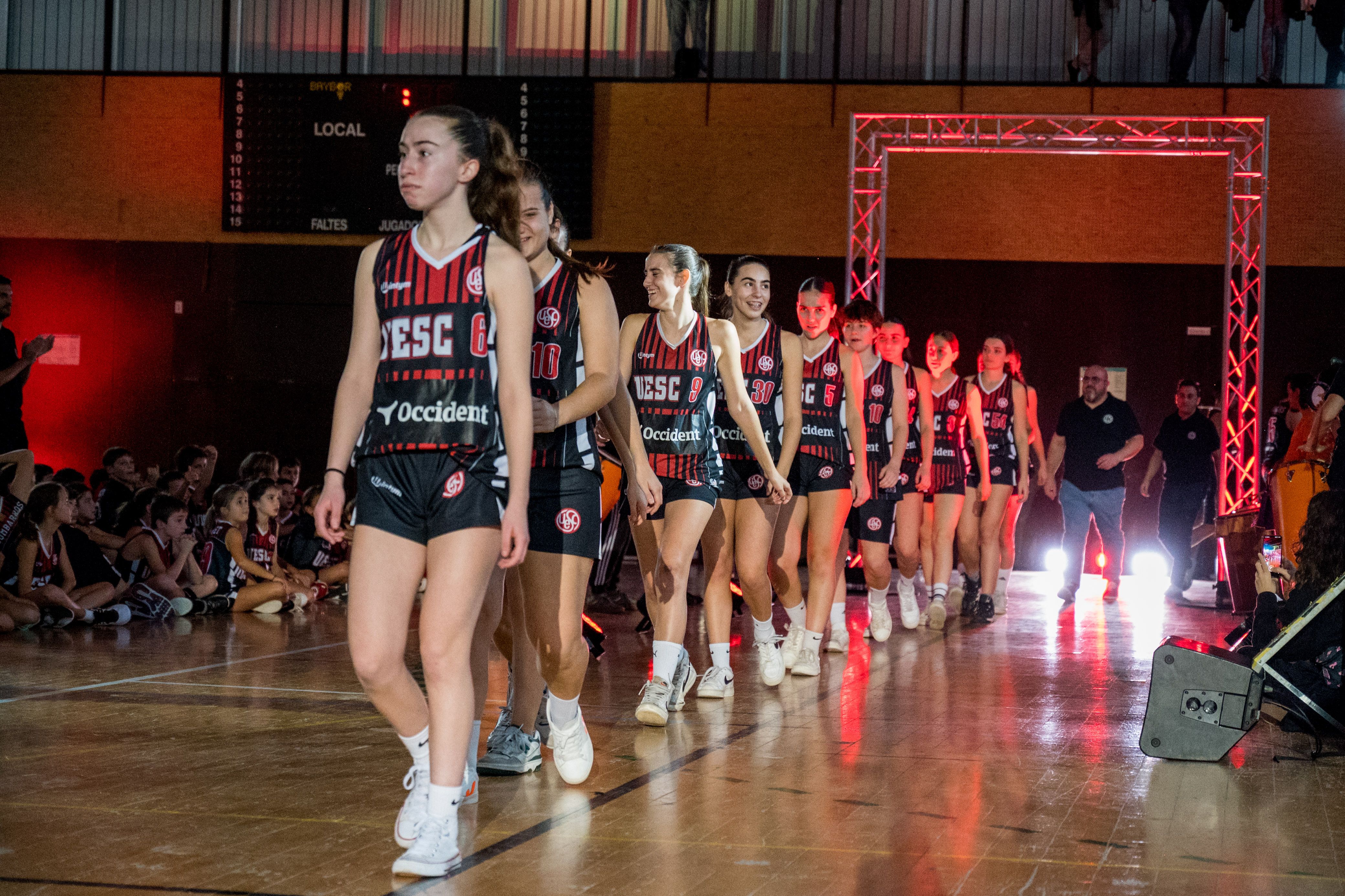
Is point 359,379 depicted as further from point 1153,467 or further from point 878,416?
point 1153,467

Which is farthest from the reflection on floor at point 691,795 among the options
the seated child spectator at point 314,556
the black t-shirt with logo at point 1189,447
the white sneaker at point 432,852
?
the black t-shirt with logo at point 1189,447

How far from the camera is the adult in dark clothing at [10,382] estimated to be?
766 centimetres

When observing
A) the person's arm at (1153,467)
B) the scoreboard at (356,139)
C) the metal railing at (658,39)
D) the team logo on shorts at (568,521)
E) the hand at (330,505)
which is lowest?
the person's arm at (1153,467)

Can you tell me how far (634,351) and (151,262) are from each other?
11.8m

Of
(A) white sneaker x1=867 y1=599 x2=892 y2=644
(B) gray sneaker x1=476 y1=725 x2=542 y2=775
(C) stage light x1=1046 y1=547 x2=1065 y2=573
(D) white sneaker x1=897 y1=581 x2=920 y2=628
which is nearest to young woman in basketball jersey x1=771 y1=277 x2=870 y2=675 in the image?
(A) white sneaker x1=867 y1=599 x2=892 y2=644

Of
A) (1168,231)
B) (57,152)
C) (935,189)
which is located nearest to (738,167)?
(935,189)

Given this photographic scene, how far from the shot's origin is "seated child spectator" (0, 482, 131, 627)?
783 cm

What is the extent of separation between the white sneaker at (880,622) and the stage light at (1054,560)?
6.93 metres

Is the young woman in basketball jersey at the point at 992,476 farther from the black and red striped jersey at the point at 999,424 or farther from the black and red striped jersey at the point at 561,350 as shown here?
the black and red striped jersey at the point at 561,350

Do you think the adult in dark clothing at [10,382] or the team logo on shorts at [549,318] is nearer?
the team logo on shorts at [549,318]

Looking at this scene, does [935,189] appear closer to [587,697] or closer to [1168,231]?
[1168,231]

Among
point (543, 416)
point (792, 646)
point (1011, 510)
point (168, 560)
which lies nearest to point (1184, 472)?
point (1011, 510)

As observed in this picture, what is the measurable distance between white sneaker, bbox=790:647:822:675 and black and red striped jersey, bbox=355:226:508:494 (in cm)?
364

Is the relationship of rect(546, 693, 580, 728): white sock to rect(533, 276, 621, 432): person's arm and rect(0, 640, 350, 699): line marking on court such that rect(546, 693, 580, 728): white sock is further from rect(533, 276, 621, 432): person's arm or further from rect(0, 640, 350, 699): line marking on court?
rect(0, 640, 350, 699): line marking on court
